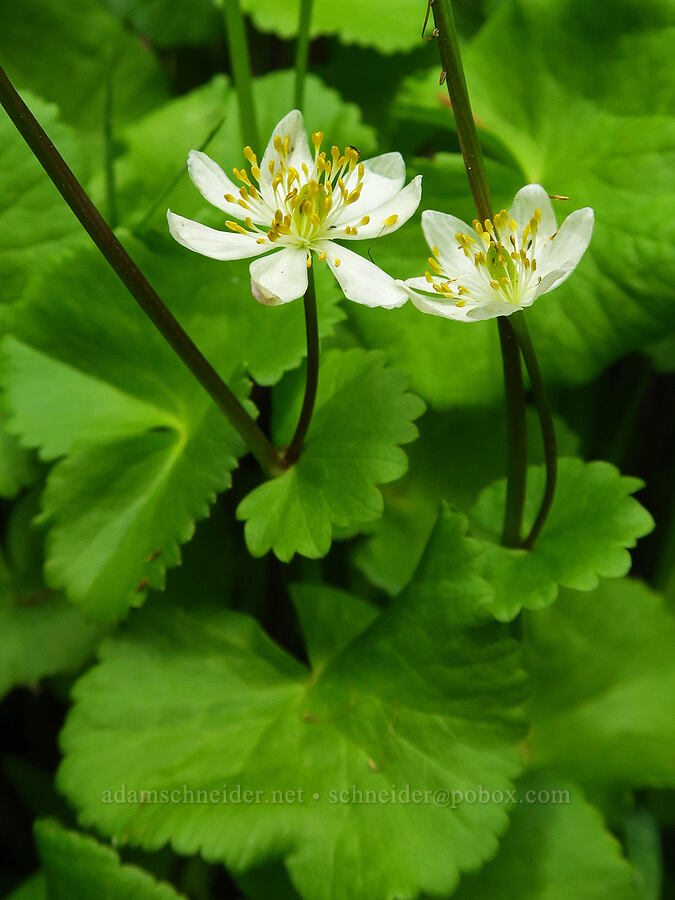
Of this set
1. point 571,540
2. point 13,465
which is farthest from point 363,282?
point 13,465

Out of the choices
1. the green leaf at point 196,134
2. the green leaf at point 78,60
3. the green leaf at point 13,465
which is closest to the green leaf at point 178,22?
the green leaf at point 78,60

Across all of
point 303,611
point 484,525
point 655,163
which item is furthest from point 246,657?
point 655,163

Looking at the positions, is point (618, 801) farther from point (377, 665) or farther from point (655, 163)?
point (655, 163)

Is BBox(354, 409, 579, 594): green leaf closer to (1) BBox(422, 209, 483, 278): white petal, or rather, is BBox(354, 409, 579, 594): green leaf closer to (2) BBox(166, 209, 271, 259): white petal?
(1) BBox(422, 209, 483, 278): white petal

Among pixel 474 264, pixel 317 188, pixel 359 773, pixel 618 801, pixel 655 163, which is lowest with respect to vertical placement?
pixel 618 801

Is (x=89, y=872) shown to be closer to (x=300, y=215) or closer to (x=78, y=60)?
(x=300, y=215)
